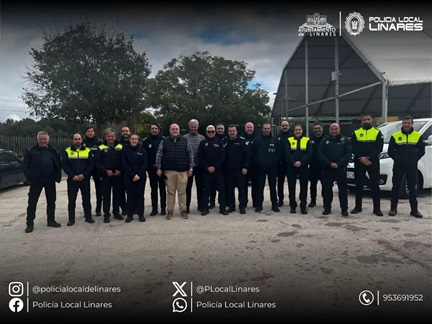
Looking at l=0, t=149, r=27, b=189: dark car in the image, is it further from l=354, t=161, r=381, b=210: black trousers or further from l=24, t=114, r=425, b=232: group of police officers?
l=354, t=161, r=381, b=210: black trousers

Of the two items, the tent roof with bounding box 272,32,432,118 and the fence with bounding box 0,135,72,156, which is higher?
the tent roof with bounding box 272,32,432,118

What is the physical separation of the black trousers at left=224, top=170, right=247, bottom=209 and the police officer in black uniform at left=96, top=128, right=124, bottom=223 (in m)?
2.05

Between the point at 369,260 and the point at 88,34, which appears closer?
the point at 88,34

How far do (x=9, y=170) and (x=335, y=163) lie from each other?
383 inches

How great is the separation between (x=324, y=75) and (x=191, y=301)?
1412 centimetres

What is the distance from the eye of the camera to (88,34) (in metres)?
3.49

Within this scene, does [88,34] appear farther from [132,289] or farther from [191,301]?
[191,301]

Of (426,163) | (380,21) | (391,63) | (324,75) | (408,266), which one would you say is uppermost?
(324,75)

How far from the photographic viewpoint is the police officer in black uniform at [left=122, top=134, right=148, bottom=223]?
5871mm

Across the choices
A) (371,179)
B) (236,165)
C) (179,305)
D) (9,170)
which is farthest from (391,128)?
(9,170)

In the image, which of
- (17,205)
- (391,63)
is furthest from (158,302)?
(391,63)

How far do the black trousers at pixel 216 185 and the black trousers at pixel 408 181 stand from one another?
3123 mm

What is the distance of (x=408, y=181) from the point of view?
5941 mm

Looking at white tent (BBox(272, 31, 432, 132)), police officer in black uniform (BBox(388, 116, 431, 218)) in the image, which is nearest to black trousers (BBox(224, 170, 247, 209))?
police officer in black uniform (BBox(388, 116, 431, 218))
